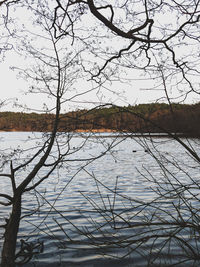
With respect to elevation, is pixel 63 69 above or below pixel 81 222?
above

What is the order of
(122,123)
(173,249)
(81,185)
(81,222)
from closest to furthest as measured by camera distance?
(122,123)
(173,249)
(81,222)
(81,185)

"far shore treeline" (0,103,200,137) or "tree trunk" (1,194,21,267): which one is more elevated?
"far shore treeline" (0,103,200,137)

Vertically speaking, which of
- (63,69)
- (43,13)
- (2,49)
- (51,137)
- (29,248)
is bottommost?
(29,248)

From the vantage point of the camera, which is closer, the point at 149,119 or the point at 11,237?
the point at 149,119

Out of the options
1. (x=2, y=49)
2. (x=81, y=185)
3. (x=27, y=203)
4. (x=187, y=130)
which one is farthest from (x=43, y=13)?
(x=81, y=185)

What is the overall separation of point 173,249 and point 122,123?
4.65 metres

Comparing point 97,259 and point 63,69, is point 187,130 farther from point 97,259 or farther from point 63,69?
point 97,259

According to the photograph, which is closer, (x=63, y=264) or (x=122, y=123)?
(x=122, y=123)

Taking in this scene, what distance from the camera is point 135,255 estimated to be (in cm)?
587

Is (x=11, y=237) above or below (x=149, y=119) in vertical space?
below

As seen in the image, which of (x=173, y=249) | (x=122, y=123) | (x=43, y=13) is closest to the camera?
(x=122, y=123)

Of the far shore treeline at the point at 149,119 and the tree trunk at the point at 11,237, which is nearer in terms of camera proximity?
the far shore treeline at the point at 149,119

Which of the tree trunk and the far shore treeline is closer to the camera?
the far shore treeline

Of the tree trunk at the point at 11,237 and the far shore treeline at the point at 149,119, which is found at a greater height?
the far shore treeline at the point at 149,119
